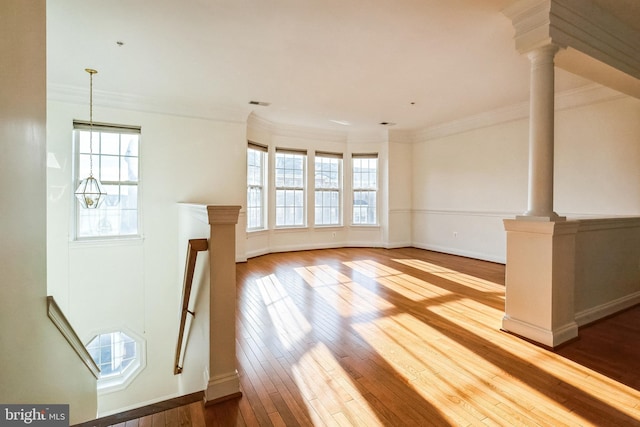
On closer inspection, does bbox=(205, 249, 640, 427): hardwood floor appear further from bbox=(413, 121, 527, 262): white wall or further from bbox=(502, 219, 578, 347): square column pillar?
bbox=(413, 121, 527, 262): white wall

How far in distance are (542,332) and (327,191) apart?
5400mm

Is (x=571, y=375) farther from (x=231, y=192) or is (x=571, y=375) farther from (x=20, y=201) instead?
(x=231, y=192)

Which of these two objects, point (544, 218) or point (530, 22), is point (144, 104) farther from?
point (544, 218)

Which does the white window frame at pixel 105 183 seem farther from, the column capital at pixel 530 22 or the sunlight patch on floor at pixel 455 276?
the column capital at pixel 530 22

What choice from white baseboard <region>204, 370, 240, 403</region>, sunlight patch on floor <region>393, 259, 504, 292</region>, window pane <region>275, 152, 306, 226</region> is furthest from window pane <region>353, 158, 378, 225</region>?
white baseboard <region>204, 370, 240, 403</region>

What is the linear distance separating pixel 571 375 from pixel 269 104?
5.12 metres

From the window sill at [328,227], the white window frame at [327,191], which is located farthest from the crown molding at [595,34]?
the window sill at [328,227]

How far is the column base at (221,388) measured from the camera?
180 cm

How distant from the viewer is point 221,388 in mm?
1830

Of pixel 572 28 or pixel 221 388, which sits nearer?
pixel 221 388

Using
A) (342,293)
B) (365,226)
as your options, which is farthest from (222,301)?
(365,226)

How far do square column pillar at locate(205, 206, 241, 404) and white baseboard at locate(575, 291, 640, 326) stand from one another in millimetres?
3072

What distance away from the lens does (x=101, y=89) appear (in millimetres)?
4555

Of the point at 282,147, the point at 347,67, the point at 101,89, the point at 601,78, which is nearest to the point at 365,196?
the point at 282,147
